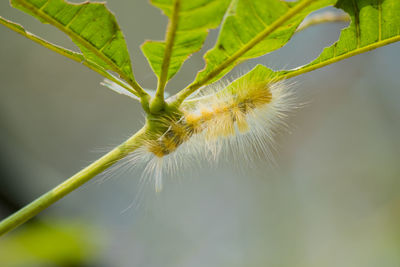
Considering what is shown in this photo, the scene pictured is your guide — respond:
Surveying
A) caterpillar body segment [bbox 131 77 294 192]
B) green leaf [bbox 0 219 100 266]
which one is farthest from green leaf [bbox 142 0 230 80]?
green leaf [bbox 0 219 100 266]

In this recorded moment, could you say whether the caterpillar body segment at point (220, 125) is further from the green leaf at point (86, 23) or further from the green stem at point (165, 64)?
the green leaf at point (86, 23)

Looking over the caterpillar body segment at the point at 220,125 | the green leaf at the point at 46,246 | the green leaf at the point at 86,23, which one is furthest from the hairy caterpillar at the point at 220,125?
the green leaf at the point at 46,246

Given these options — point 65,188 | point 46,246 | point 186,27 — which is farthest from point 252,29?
point 46,246

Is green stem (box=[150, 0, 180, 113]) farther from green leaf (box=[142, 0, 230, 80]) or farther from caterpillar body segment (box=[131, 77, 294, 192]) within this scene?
caterpillar body segment (box=[131, 77, 294, 192])

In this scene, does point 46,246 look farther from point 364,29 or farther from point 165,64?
point 364,29

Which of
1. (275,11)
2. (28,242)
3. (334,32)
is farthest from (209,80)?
(334,32)

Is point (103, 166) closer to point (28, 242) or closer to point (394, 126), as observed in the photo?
point (28, 242)
